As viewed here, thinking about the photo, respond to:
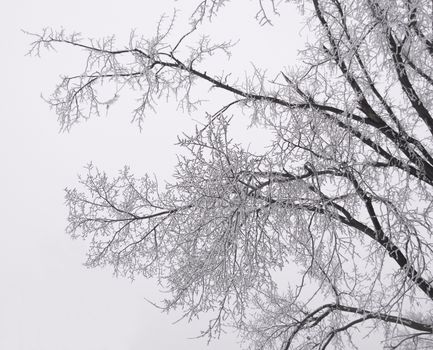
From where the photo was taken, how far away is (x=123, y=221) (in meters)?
6.12

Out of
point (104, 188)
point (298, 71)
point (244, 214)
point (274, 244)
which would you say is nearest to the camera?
point (244, 214)

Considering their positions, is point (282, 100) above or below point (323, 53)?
below

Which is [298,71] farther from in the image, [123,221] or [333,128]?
[123,221]

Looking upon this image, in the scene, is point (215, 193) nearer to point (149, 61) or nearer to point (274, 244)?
point (274, 244)

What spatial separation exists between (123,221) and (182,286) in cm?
209

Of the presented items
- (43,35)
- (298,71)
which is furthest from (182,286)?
(43,35)

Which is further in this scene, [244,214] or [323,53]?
[323,53]

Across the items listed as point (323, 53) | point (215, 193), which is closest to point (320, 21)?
point (323, 53)

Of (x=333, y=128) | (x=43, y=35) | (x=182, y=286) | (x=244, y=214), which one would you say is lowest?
(x=182, y=286)

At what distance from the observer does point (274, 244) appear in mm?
4027

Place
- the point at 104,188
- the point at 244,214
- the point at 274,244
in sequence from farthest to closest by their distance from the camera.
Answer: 1. the point at 104,188
2. the point at 274,244
3. the point at 244,214

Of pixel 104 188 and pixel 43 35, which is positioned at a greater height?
pixel 43 35

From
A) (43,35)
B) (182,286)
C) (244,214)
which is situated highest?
(43,35)

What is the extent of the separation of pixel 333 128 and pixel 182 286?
241 cm
